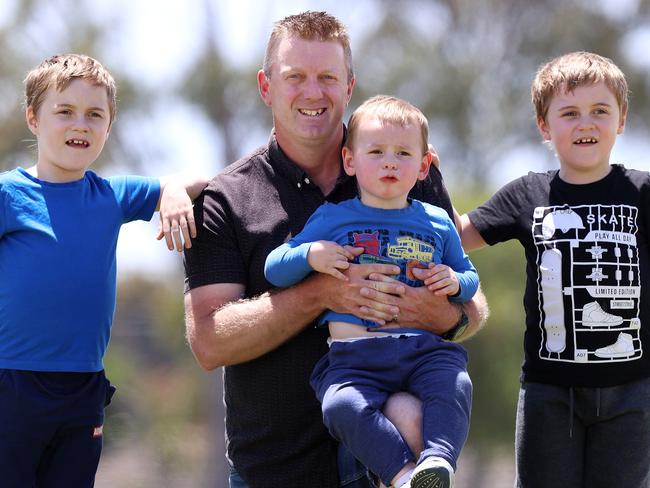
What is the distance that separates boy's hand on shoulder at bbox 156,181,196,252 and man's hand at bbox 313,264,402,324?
0.50 metres

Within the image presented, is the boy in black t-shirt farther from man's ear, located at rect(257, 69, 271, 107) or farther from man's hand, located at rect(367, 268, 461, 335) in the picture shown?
man's ear, located at rect(257, 69, 271, 107)

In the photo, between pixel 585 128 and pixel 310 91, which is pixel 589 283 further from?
pixel 310 91

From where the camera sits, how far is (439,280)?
3.03 metres

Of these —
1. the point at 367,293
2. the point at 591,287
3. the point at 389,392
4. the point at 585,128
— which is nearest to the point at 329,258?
the point at 367,293

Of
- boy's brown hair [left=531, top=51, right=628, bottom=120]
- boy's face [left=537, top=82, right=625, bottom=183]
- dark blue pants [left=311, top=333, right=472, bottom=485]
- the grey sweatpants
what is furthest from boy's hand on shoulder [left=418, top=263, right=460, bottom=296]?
boy's brown hair [left=531, top=51, right=628, bottom=120]

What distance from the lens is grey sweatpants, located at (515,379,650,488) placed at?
328 centimetres

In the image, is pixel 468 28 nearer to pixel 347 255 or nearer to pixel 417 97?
pixel 417 97

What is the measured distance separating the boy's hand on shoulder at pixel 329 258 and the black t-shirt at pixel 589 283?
0.76m

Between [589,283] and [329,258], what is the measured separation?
2.98ft

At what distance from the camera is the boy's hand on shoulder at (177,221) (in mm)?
3220

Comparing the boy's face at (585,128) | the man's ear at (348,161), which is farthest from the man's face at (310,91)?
the boy's face at (585,128)

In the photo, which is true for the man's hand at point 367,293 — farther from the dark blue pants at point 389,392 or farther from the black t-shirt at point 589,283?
the black t-shirt at point 589,283

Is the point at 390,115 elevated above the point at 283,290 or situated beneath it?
elevated above

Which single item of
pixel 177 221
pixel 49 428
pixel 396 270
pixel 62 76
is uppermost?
pixel 62 76
